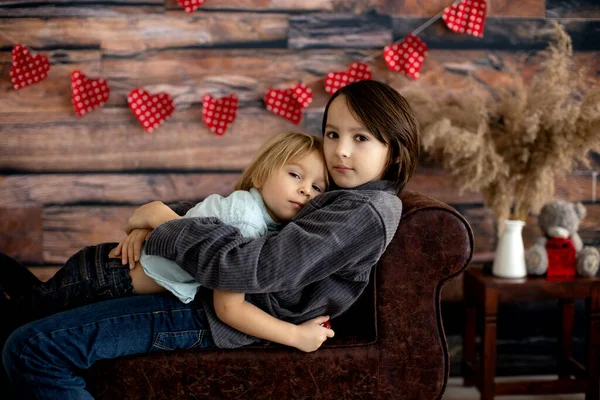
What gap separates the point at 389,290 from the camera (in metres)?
1.55

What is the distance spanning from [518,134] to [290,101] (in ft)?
3.23

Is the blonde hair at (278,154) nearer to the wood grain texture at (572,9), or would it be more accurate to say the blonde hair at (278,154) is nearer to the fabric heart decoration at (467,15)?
the fabric heart decoration at (467,15)

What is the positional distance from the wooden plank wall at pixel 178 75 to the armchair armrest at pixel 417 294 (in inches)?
43.6

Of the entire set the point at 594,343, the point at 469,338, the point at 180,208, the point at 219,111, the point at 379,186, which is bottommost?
the point at 469,338

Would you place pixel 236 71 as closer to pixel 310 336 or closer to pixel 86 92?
pixel 86 92

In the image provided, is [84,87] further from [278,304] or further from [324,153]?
[278,304]

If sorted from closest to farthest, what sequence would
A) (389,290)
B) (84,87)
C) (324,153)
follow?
(389,290)
(324,153)
(84,87)

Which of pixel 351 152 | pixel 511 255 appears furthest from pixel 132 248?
pixel 511 255

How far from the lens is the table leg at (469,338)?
2.42 meters

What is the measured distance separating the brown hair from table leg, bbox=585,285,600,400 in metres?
1.02

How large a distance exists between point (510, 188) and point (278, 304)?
1332mm

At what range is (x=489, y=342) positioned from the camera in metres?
2.14

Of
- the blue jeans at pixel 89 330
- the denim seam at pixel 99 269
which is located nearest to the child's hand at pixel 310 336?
the blue jeans at pixel 89 330

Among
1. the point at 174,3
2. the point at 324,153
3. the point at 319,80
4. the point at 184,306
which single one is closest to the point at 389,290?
the point at 324,153
